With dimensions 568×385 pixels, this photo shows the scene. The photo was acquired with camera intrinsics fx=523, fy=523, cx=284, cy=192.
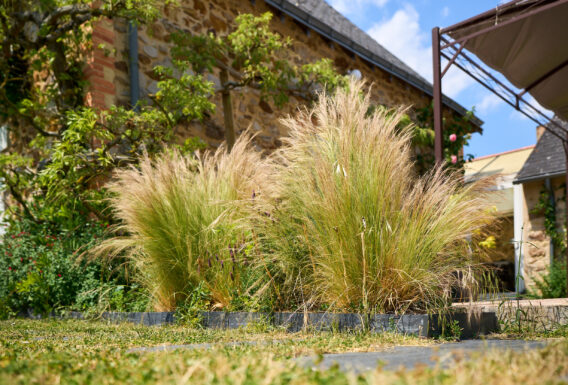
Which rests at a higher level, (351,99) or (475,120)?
(475,120)

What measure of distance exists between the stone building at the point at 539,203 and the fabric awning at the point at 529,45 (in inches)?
121

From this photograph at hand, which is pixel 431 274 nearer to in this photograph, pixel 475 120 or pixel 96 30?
pixel 96 30

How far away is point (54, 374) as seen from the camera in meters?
1.54

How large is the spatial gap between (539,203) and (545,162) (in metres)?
0.73

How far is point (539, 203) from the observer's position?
28.9 feet

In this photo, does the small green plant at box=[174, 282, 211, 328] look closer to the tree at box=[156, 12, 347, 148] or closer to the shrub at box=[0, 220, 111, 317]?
the shrub at box=[0, 220, 111, 317]

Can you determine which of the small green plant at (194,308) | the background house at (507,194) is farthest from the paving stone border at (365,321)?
the background house at (507,194)

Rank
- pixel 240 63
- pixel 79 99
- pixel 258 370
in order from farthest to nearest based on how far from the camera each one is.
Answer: pixel 240 63, pixel 79 99, pixel 258 370

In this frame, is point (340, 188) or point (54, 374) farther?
point (340, 188)

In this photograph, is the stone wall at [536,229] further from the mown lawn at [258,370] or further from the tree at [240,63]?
the mown lawn at [258,370]

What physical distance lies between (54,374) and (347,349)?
1.21 meters

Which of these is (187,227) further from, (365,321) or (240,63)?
(240,63)

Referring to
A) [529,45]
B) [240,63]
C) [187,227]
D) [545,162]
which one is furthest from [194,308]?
[545,162]

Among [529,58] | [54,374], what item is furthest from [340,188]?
[529,58]
